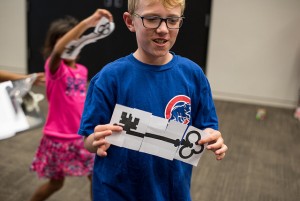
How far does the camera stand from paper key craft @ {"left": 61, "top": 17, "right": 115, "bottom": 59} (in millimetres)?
2047

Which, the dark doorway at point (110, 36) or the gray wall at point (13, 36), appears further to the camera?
the gray wall at point (13, 36)

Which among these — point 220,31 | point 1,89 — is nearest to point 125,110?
point 1,89

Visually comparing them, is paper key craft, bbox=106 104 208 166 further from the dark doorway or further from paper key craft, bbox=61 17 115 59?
the dark doorway

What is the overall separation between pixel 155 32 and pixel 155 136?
305mm

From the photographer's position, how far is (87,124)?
1215 millimetres

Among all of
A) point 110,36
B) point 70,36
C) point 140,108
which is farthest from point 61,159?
point 110,36

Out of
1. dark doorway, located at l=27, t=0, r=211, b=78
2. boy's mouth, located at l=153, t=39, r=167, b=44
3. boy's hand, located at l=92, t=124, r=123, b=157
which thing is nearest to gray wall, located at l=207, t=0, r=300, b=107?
dark doorway, located at l=27, t=0, r=211, b=78

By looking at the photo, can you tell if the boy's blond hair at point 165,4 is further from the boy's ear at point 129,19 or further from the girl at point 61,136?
the girl at point 61,136

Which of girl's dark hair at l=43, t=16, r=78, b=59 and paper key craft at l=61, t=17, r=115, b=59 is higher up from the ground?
paper key craft at l=61, t=17, r=115, b=59

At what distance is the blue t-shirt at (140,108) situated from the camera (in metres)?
1.21

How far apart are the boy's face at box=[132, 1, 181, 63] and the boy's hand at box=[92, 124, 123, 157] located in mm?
248

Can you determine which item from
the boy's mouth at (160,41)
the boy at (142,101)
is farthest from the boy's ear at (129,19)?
the boy's mouth at (160,41)

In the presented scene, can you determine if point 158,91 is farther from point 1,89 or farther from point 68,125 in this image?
point 68,125

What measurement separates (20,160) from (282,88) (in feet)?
11.3
